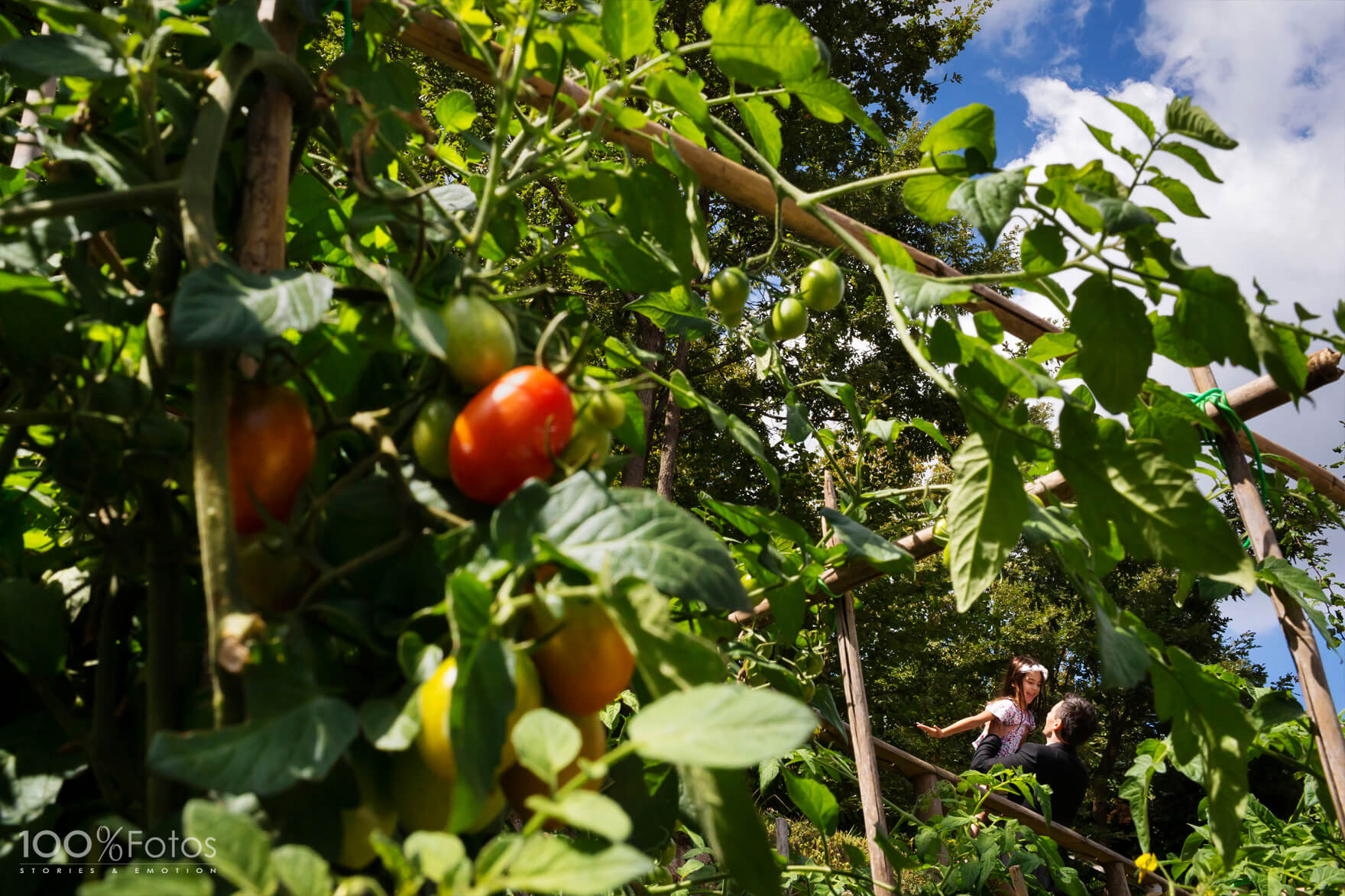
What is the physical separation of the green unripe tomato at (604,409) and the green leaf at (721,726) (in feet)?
0.51

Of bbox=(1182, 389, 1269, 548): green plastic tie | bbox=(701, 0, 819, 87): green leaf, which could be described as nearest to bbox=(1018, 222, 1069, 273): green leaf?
bbox=(701, 0, 819, 87): green leaf

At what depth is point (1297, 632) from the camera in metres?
1.30

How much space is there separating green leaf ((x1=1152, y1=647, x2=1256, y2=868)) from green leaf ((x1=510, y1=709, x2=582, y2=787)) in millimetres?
419

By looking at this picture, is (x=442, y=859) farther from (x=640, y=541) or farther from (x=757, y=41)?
(x=757, y=41)

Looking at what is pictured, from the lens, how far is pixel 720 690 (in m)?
0.24

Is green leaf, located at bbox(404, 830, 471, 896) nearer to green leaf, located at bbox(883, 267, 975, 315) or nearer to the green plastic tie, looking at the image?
green leaf, located at bbox(883, 267, 975, 315)

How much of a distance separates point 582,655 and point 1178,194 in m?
0.48

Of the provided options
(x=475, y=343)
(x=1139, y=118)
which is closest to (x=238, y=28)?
(x=475, y=343)

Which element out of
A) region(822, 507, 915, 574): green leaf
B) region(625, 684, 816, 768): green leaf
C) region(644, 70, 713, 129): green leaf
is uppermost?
region(644, 70, 713, 129): green leaf

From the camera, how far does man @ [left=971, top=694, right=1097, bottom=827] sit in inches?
131

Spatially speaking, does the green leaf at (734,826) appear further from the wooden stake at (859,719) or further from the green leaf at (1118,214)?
the wooden stake at (859,719)

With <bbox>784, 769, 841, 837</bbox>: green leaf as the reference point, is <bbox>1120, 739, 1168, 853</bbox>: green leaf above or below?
above

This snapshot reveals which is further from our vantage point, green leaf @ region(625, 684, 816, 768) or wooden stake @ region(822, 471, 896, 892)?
wooden stake @ region(822, 471, 896, 892)

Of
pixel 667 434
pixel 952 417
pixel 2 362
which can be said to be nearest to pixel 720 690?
pixel 2 362
